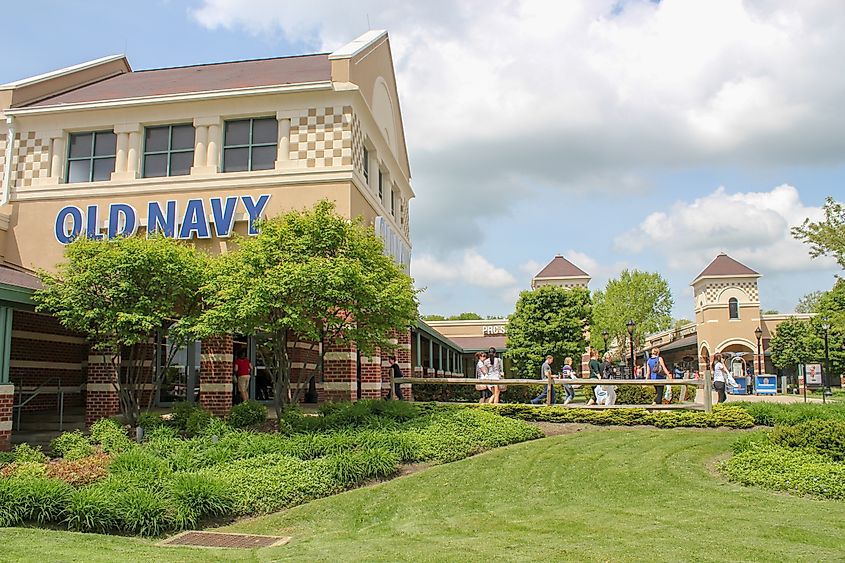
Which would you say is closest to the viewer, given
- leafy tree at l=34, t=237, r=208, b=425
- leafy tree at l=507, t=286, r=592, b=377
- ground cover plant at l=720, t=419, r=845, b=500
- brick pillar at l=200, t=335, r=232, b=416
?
ground cover plant at l=720, t=419, r=845, b=500

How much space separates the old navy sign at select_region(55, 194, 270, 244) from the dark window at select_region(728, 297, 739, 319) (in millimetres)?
43084

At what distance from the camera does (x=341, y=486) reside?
35.2ft

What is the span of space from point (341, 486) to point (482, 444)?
145 inches

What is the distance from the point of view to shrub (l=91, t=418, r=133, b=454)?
12.8 meters

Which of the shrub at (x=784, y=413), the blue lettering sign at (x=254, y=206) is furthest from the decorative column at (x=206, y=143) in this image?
the shrub at (x=784, y=413)

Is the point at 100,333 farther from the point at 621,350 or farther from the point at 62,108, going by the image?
the point at 621,350

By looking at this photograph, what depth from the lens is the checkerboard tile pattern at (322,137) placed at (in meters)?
18.3

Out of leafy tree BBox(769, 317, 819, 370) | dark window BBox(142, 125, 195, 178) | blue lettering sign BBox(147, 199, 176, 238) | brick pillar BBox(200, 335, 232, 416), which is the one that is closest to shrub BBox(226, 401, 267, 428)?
brick pillar BBox(200, 335, 232, 416)

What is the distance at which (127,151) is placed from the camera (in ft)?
63.5

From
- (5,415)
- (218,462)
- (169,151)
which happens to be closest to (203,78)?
(169,151)

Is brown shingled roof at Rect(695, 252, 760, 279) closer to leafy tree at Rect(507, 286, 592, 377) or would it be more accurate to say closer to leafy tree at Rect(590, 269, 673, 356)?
leafy tree at Rect(590, 269, 673, 356)

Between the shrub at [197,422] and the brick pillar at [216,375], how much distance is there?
2214 millimetres

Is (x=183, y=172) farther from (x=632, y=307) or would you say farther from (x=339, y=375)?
(x=632, y=307)

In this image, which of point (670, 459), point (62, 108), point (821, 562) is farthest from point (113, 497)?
point (62, 108)
